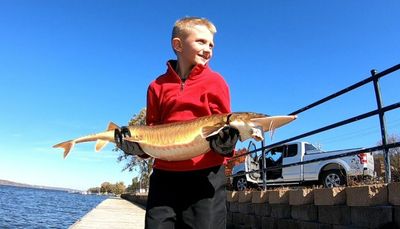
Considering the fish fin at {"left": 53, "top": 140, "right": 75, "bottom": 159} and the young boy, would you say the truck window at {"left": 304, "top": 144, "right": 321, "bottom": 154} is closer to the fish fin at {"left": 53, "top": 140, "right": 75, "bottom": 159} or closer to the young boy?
the young boy

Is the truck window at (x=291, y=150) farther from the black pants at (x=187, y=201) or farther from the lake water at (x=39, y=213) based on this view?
the black pants at (x=187, y=201)

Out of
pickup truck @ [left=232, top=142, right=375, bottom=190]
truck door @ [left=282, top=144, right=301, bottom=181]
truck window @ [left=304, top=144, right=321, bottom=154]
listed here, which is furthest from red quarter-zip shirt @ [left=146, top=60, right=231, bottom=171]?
truck window @ [left=304, top=144, right=321, bottom=154]

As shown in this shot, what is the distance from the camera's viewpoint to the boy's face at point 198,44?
2850 mm

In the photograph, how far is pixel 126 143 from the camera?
2.63 metres

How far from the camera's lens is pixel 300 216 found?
523 centimetres

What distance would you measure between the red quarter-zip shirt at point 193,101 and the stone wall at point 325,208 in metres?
1.73

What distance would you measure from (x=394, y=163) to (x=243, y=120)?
12.7 ft

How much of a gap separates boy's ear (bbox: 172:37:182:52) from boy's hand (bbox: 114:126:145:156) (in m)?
0.69

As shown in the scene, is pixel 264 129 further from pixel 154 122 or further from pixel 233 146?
pixel 154 122

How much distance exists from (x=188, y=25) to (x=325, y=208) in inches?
108

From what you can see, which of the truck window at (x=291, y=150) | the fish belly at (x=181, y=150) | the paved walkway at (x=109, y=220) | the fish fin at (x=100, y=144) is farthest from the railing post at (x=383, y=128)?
the truck window at (x=291, y=150)

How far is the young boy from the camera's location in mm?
2480

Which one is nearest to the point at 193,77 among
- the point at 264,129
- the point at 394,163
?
the point at 264,129

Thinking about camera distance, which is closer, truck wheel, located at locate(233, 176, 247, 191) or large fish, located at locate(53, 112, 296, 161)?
large fish, located at locate(53, 112, 296, 161)
